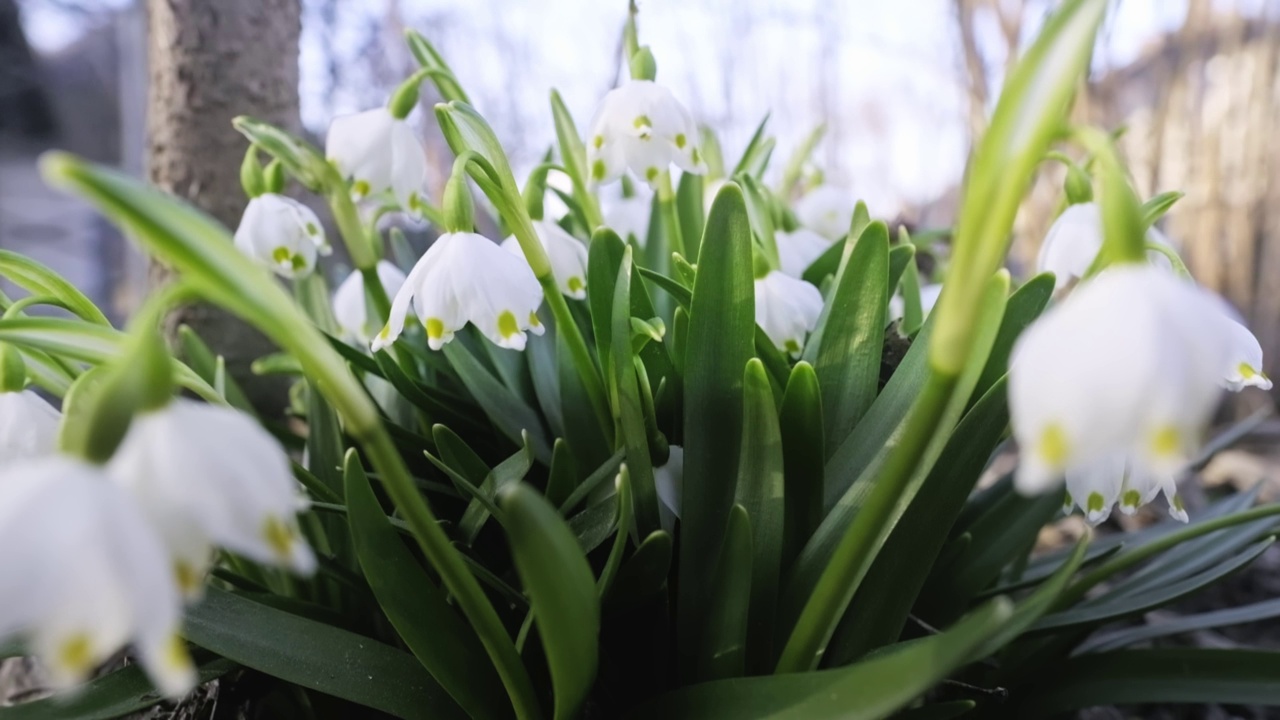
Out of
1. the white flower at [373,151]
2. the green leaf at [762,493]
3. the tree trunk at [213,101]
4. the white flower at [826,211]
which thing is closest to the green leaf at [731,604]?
the green leaf at [762,493]

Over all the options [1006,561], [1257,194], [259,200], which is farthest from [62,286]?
[1257,194]

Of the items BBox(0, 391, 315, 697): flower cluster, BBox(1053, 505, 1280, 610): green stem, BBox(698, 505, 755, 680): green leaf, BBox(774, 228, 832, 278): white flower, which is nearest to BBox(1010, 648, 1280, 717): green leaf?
BBox(1053, 505, 1280, 610): green stem

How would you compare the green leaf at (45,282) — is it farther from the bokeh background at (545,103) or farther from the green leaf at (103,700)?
the bokeh background at (545,103)

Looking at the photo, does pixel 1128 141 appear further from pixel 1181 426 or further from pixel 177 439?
pixel 177 439

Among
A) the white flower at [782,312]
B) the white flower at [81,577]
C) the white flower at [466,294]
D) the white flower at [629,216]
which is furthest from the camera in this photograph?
the white flower at [629,216]

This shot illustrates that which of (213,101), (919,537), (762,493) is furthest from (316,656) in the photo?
(213,101)

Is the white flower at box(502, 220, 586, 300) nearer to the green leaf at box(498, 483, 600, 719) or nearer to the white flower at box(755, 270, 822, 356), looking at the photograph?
the white flower at box(755, 270, 822, 356)
